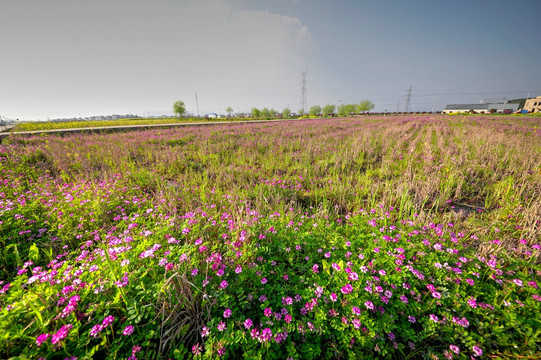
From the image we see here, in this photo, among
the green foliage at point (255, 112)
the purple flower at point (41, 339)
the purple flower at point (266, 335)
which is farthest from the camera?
the green foliage at point (255, 112)

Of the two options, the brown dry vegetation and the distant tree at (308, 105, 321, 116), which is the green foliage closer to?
the distant tree at (308, 105, 321, 116)

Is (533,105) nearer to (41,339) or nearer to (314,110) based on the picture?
(314,110)

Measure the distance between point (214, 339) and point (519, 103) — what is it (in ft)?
561

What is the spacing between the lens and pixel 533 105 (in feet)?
288

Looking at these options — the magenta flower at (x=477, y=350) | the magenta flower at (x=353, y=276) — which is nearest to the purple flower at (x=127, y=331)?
the magenta flower at (x=353, y=276)

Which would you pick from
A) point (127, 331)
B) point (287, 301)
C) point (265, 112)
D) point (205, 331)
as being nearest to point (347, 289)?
point (287, 301)

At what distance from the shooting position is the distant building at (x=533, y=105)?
278 ft

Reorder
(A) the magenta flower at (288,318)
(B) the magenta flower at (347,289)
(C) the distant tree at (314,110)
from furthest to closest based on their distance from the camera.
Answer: (C) the distant tree at (314,110), (B) the magenta flower at (347,289), (A) the magenta flower at (288,318)

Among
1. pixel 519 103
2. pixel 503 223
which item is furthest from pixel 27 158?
pixel 519 103

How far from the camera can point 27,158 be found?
25.2 feet

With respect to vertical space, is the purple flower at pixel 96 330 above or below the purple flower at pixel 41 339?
below

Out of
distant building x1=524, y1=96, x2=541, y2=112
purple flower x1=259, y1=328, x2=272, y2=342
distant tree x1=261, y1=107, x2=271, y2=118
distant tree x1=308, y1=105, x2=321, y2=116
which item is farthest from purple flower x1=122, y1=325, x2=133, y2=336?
distant building x1=524, y1=96, x2=541, y2=112

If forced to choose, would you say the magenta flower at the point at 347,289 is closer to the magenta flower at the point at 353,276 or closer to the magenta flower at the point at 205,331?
the magenta flower at the point at 353,276

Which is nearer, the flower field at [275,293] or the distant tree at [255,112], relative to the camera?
the flower field at [275,293]
